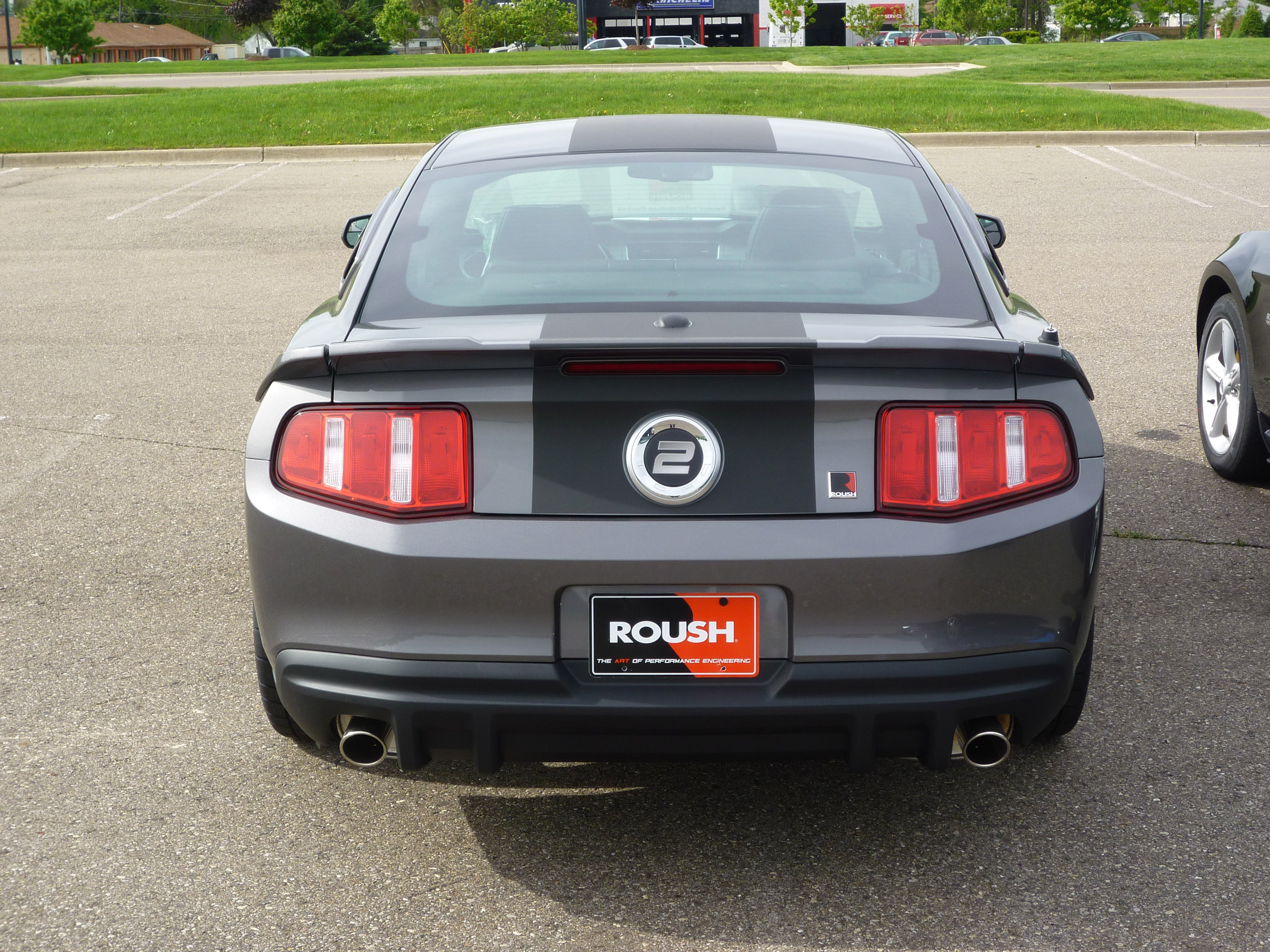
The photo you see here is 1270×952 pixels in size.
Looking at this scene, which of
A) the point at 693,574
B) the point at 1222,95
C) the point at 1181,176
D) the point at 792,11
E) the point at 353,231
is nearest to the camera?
the point at 693,574

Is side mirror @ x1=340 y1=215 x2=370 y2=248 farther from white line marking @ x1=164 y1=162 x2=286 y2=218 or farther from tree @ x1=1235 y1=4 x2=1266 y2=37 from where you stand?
tree @ x1=1235 y1=4 x2=1266 y2=37

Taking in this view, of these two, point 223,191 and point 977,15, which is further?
point 977,15

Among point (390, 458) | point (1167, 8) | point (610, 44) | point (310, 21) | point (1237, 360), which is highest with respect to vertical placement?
point (1167, 8)

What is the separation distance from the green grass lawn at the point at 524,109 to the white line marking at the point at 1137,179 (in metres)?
1.47

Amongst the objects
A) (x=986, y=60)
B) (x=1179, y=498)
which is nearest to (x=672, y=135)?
(x=1179, y=498)

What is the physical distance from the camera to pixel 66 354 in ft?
25.5

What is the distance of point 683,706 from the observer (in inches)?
96.2

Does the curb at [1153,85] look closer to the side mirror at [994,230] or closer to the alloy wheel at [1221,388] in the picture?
the alloy wheel at [1221,388]

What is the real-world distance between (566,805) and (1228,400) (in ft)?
12.1

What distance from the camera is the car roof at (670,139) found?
363 cm

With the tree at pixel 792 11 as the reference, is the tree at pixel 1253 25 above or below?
below

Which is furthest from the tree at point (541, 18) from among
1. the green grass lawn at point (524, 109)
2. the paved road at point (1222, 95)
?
the green grass lawn at point (524, 109)

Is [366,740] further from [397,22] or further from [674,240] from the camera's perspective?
[397,22]

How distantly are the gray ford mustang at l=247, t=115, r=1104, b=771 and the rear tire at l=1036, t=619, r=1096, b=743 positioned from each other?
0.29 m
